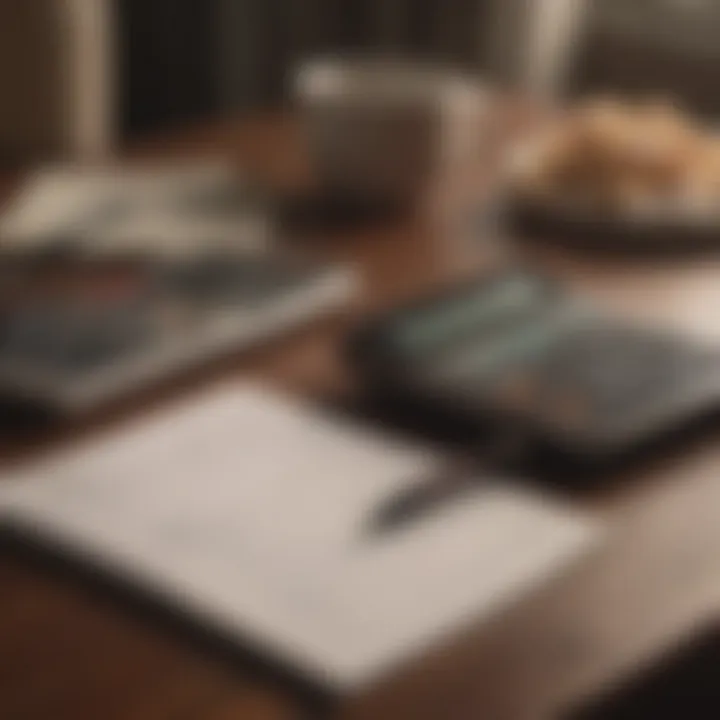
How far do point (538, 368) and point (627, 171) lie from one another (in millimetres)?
384

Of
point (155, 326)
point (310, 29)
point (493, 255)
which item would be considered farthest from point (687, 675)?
point (310, 29)

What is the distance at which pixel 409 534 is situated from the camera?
794mm

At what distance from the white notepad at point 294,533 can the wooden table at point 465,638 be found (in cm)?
2

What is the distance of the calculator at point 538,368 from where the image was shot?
2.96 ft

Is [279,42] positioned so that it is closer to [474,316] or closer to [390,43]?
[390,43]

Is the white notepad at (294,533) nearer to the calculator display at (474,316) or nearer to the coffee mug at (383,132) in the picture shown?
the calculator display at (474,316)

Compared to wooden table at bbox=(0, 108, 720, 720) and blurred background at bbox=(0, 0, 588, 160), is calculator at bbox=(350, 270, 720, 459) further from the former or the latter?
blurred background at bbox=(0, 0, 588, 160)

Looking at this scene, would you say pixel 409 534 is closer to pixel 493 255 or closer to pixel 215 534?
pixel 215 534

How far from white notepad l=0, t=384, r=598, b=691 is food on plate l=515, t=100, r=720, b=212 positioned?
445 mm

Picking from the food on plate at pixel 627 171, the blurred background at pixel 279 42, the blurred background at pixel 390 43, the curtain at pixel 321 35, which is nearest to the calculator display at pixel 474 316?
the food on plate at pixel 627 171

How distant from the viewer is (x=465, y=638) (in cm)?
72

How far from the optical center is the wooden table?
0.67m

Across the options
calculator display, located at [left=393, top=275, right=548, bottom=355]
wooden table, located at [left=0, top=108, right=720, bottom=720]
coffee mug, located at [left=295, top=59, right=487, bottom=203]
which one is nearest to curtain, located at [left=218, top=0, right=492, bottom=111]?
coffee mug, located at [left=295, top=59, right=487, bottom=203]

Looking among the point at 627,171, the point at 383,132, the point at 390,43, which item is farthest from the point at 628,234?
the point at 390,43
